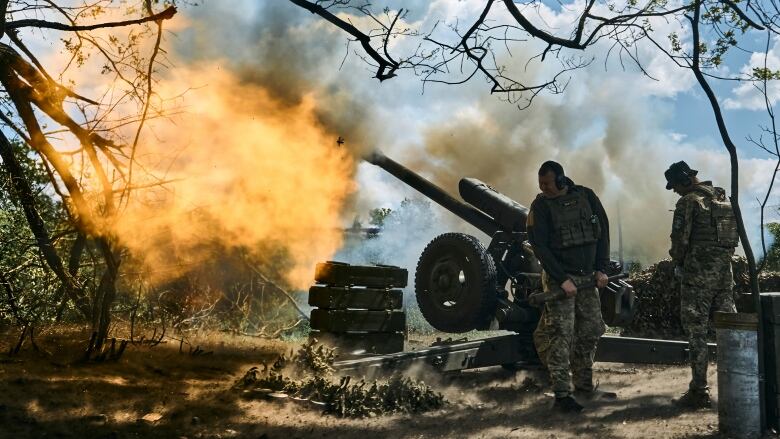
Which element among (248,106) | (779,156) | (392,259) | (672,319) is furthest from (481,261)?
Result: (392,259)

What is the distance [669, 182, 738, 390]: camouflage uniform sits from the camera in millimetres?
6008

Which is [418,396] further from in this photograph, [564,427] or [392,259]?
[392,259]

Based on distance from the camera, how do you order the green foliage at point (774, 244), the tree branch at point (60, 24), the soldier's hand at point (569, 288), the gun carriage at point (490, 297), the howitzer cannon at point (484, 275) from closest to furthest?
the tree branch at point (60, 24), the soldier's hand at point (569, 288), the gun carriage at point (490, 297), the howitzer cannon at point (484, 275), the green foliage at point (774, 244)

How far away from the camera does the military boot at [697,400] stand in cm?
579

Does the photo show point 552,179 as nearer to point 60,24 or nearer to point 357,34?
point 357,34

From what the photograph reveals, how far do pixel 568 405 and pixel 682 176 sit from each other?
234 cm

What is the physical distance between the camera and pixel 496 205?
8523mm

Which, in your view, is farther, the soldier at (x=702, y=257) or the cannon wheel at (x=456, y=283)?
the cannon wheel at (x=456, y=283)

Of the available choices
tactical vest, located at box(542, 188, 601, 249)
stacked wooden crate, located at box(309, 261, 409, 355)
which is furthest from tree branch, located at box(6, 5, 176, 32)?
tactical vest, located at box(542, 188, 601, 249)

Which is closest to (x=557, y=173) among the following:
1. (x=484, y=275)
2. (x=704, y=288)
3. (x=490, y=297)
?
(x=704, y=288)

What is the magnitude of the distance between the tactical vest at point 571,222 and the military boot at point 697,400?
1.55 meters

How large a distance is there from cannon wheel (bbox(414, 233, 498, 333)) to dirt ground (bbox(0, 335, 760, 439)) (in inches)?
45.4

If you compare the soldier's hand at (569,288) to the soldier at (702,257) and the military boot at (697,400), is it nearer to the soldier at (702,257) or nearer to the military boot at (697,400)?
the soldier at (702,257)

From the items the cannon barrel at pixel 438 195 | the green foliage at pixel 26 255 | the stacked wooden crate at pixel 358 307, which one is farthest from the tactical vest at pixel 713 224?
the green foliage at pixel 26 255
